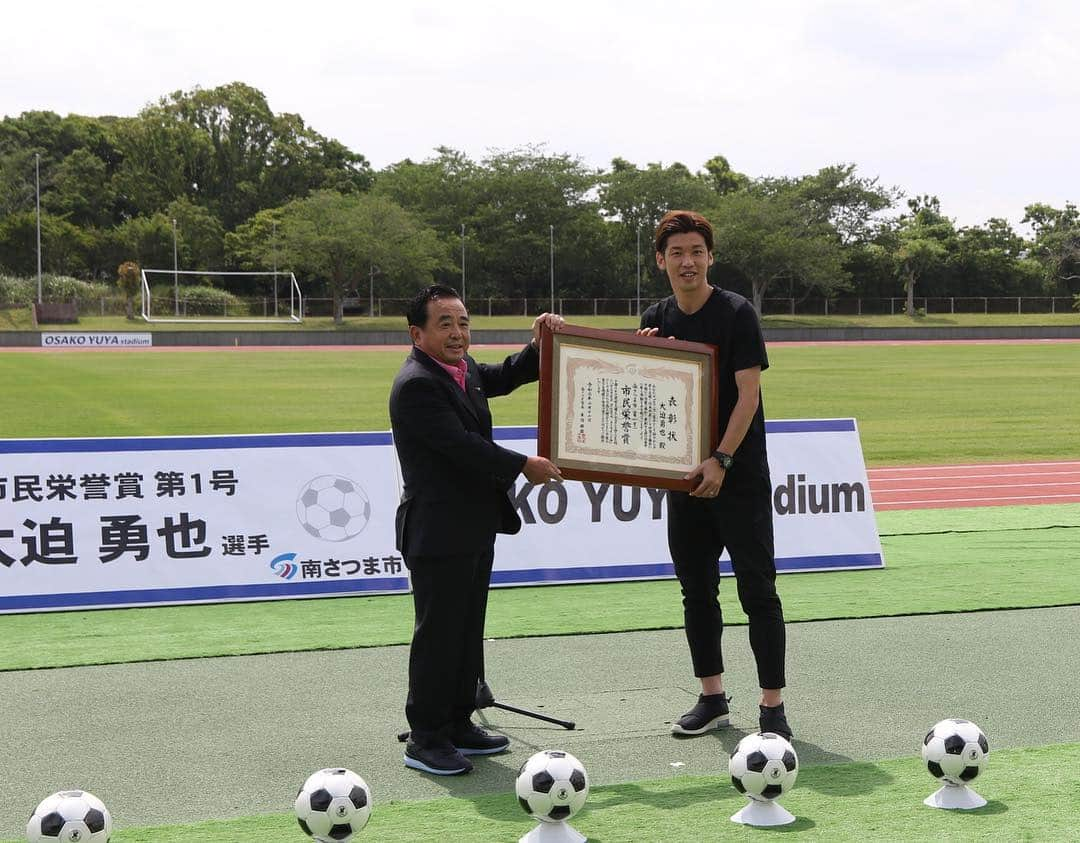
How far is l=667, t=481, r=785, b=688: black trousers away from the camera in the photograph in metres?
4.94

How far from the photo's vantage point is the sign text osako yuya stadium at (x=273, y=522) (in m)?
7.52

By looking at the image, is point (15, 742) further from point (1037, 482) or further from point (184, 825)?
point (1037, 482)

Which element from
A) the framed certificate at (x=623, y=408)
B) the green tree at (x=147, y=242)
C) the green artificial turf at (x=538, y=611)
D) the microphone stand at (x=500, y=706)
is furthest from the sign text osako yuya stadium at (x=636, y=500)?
the green tree at (x=147, y=242)

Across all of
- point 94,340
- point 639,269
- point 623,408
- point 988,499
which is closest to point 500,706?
point 623,408

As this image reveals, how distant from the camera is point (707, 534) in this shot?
202 inches

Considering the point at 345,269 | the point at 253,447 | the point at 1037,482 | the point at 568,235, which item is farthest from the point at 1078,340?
the point at 253,447

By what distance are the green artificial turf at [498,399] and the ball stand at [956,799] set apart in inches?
458

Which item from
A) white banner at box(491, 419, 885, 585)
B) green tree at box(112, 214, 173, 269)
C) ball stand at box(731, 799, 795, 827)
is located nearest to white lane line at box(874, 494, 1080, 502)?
white banner at box(491, 419, 885, 585)

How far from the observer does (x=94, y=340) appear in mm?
50312

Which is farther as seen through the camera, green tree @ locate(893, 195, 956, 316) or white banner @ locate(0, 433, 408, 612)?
green tree @ locate(893, 195, 956, 316)

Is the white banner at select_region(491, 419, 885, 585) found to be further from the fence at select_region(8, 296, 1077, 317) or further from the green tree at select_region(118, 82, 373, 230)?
the green tree at select_region(118, 82, 373, 230)

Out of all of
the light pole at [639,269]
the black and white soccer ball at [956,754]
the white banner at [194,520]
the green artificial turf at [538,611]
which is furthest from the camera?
the light pole at [639,269]

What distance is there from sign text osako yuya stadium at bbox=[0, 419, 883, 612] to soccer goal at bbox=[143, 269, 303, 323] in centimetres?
5444

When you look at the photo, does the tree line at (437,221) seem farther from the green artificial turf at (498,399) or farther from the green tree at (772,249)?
the green artificial turf at (498,399)
